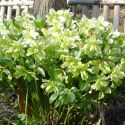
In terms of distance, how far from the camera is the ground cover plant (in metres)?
3.11

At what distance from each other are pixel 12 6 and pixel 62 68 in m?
6.20

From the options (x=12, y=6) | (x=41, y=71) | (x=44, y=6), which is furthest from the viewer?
(x=12, y=6)

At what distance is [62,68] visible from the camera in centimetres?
322

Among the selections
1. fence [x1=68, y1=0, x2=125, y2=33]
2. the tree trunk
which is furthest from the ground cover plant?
fence [x1=68, y1=0, x2=125, y2=33]

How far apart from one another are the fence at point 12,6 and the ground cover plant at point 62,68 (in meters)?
5.11

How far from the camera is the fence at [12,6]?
8.73 m

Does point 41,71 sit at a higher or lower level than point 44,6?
lower

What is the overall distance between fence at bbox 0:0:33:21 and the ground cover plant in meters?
5.11

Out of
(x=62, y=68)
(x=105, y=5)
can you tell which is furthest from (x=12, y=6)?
(x=62, y=68)

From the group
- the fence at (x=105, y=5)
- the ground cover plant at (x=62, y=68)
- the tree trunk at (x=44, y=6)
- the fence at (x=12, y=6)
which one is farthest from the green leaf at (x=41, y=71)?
the fence at (x=12, y=6)

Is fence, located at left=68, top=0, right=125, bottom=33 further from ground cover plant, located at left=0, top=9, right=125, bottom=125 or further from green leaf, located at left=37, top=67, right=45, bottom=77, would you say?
green leaf, located at left=37, top=67, right=45, bottom=77

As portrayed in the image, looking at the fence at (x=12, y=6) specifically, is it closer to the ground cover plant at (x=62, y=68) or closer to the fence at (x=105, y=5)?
the fence at (x=105, y=5)

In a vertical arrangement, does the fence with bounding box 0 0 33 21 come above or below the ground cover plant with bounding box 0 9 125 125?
above

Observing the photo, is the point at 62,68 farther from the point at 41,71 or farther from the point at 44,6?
the point at 44,6
